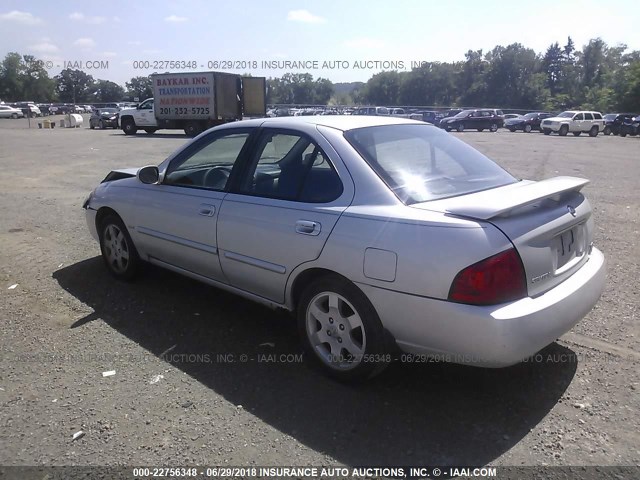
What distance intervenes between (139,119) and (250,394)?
32.4 meters

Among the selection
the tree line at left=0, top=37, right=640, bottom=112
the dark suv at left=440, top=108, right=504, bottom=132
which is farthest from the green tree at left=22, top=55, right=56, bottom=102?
the dark suv at left=440, top=108, right=504, bottom=132

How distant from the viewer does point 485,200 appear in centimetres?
294

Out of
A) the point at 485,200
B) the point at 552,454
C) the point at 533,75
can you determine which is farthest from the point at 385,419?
the point at 533,75

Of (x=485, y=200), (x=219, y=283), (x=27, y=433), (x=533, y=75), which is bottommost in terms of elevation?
(x=27, y=433)

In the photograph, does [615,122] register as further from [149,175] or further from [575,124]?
[149,175]

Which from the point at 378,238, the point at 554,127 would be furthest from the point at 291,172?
the point at 554,127

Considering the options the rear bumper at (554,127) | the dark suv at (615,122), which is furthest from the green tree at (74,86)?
the dark suv at (615,122)

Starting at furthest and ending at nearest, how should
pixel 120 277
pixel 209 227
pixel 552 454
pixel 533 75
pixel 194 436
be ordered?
pixel 533 75 < pixel 120 277 < pixel 209 227 < pixel 194 436 < pixel 552 454

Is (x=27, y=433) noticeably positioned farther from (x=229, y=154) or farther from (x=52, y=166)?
(x=52, y=166)

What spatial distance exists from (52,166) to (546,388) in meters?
15.0

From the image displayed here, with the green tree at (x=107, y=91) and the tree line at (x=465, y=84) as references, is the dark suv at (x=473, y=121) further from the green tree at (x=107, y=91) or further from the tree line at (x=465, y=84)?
the green tree at (x=107, y=91)

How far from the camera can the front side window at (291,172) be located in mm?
3307

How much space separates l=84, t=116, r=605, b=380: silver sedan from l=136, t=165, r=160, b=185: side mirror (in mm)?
12

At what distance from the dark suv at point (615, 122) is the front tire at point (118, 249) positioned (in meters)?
42.4
